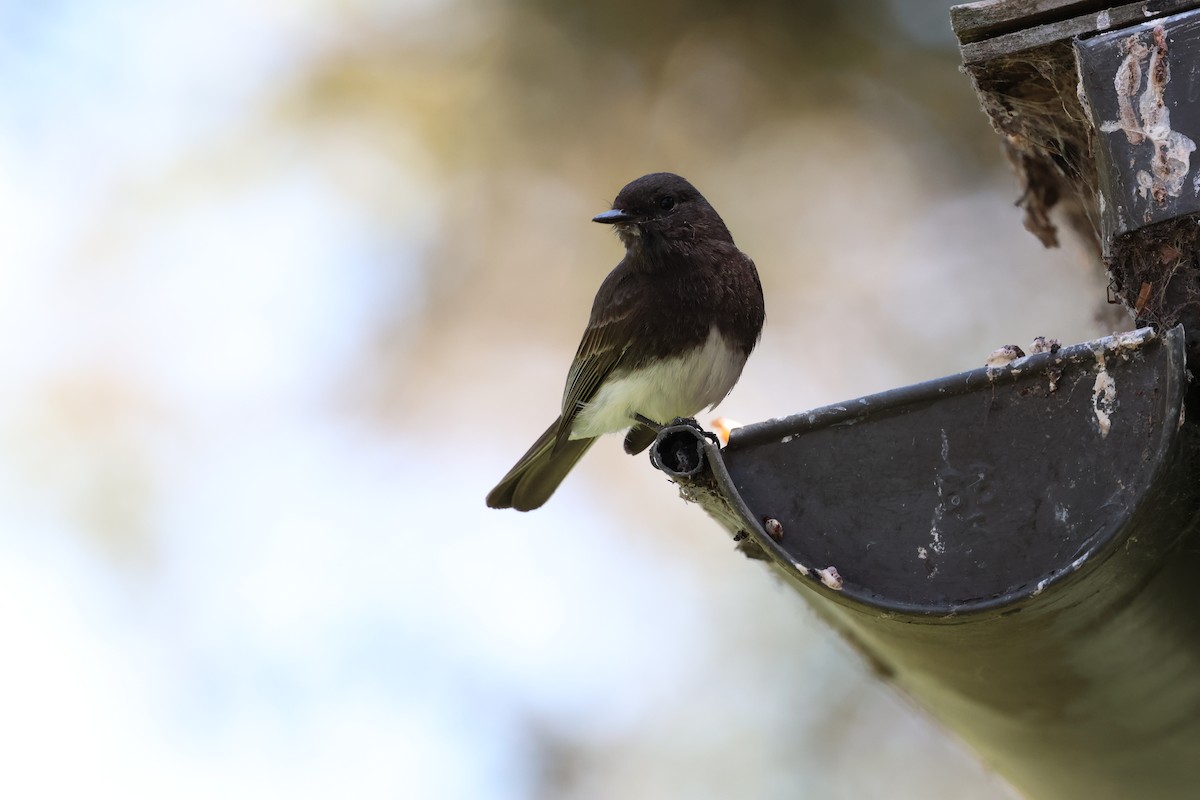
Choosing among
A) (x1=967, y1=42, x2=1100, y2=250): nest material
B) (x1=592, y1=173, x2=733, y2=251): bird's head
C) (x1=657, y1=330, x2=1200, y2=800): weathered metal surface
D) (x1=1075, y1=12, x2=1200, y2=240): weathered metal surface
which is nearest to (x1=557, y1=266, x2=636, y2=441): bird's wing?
(x1=592, y1=173, x2=733, y2=251): bird's head

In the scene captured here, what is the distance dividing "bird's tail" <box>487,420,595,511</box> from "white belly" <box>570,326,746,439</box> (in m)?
0.40

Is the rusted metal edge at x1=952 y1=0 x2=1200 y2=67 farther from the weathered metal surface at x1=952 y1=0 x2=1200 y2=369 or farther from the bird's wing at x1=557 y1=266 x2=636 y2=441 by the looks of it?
the bird's wing at x1=557 y1=266 x2=636 y2=441

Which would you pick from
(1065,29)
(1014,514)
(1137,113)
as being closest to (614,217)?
(1065,29)

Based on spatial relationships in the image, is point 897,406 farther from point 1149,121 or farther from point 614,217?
point 614,217

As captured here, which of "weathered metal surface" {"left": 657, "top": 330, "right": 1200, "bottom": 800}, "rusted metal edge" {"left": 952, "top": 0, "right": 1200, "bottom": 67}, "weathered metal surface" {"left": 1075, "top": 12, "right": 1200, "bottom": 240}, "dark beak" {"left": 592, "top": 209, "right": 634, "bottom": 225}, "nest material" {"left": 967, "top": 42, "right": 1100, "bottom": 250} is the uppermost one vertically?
"dark beak" {"left": 592, "top": 209, "right": 634, "bottom": 225}

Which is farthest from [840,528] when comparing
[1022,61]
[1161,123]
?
[1022,61]

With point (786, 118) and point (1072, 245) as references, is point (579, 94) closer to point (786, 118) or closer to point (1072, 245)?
point (786, 118)

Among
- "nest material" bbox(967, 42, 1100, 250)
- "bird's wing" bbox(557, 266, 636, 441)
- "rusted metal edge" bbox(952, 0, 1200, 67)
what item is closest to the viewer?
"rusted metal edge" bbox(952, 0, 1200, 67)

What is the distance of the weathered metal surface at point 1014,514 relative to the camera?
2.35 metres

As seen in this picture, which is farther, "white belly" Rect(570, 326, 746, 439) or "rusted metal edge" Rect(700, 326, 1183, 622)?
"white belly" Rect(570, 326, 746, 439)

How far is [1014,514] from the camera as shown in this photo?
96.3 inches

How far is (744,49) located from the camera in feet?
23.8

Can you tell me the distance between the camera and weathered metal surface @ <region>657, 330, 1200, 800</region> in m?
2.35

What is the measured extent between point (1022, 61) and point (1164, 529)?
131cm
